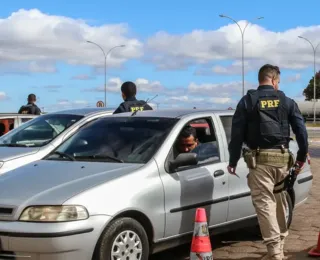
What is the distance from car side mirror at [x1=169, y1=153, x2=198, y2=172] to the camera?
16.2 feet

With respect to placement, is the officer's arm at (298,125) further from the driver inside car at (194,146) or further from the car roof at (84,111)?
the car roof at (84,111)

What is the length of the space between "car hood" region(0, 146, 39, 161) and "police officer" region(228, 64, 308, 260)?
9.93 ft

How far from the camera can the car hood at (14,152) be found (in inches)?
267

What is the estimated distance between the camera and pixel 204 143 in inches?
225

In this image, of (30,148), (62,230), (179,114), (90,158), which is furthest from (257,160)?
(30,148)

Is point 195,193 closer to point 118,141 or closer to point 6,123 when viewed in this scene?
point 118,141

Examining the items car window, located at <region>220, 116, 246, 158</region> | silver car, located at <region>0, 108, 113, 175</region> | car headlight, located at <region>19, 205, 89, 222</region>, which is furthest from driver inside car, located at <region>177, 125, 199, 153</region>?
silver car, located at <region>0, 108, 113, 175</region>

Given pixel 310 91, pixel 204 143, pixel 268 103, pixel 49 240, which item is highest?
pixel 310 91

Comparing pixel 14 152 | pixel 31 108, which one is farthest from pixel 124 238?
pixel 31 108

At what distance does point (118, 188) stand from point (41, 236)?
2.40ft

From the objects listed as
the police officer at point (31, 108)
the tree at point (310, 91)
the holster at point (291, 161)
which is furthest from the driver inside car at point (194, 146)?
the tree at point (310, 91)

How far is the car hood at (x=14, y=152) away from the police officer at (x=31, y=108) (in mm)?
4327

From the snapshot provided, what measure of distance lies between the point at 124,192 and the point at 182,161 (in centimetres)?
74

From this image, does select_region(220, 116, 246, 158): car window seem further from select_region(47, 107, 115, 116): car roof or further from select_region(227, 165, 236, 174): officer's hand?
select_region(47, 107, 115, 116): car roof
